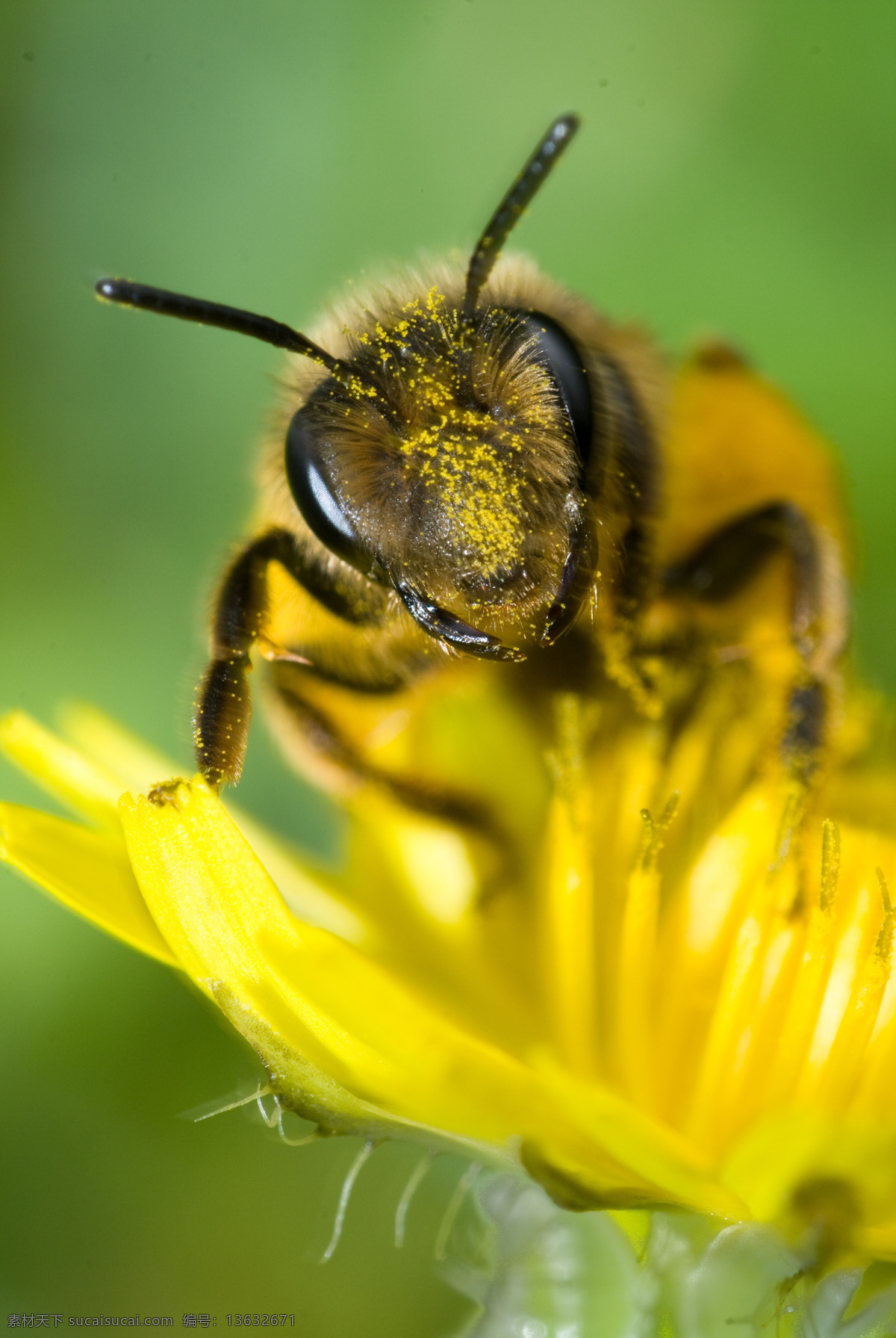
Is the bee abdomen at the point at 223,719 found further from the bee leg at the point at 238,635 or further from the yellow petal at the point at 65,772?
the yellow petal at the point at 65,772

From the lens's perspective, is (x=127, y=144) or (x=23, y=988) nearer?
(x=23, y=988)

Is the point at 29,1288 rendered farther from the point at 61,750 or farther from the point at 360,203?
the point at 360,203

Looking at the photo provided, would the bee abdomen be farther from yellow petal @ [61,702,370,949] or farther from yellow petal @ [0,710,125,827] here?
yellow petal @ [61,702,370,949]

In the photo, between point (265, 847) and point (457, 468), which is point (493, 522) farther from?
point (265, 847)

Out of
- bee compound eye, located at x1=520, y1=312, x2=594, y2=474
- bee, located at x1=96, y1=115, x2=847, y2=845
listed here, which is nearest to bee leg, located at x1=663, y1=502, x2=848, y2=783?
bee, located at x1=96, y1=115, x2=847, y2=845

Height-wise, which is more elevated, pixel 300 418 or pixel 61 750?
pixel 300 418

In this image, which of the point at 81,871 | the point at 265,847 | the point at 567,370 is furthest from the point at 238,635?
the point at 265,847

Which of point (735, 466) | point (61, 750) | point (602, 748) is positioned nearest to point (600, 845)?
point (602, 748)

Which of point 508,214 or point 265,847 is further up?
point 508,214
